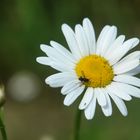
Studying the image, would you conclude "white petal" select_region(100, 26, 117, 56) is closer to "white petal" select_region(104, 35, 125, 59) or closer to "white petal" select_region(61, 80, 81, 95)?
"white petal" select_region(104, 35, 125, 59)

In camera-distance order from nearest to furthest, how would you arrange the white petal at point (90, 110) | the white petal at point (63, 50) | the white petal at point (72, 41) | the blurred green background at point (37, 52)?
the white petal at point (90, 110), the white petal at point (63, 50), the white petal at point (72, 41), the blurred green background at point (37, 52)

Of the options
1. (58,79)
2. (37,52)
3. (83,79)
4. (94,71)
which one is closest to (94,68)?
(94,71)

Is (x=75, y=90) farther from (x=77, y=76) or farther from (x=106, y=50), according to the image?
(x=106, y=50)

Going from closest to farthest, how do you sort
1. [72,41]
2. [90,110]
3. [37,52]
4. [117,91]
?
[90,110] < [117,91] < [72,41] < [37,52]

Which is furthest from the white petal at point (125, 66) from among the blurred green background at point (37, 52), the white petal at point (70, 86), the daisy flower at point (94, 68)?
the blurred green background at point (37, 52)

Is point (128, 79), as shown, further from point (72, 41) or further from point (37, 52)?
point (37, 52)

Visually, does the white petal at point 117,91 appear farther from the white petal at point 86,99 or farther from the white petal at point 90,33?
the white petal at point 90,33

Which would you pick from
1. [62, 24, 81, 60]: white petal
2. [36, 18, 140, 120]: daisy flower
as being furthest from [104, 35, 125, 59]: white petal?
[62, 24, 81, 60]: white petal

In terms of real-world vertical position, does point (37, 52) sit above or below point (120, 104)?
above
